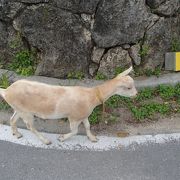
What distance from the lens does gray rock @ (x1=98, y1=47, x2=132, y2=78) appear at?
18.3 feet

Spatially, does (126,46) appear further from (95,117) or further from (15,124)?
(15,124)

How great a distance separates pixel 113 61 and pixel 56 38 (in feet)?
2.79

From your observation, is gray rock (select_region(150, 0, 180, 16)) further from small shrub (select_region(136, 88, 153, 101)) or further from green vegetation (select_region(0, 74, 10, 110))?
green vegetation (select_region(0, 74, 10, 110))

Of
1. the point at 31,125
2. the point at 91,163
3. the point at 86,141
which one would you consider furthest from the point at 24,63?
the point at 91,163

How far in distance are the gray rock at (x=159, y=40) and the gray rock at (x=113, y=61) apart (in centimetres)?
29

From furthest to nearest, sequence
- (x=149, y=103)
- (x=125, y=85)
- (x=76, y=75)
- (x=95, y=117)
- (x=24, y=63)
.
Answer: (x=24, y=63), (x=76, y=75), (x=149, y=103), (x=95, y=117), (x=125, y=85)

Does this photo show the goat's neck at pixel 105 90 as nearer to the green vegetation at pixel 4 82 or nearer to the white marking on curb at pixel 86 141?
the white marking on curb at pixel 86 141

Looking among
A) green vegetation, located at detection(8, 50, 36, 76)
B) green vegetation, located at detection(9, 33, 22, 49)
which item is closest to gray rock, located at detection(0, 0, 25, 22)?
green vegetation, located at detection(9, 33, 22, 49)

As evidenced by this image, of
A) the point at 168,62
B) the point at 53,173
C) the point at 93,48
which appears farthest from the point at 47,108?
the point at 168,62

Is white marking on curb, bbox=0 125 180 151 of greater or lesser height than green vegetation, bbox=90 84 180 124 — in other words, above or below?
below

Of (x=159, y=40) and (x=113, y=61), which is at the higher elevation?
(x=159, y=40)

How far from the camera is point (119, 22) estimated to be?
5.33 metres

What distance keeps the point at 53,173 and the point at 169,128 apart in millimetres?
1565

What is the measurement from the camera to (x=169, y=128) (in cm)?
497
